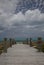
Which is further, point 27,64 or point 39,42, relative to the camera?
Result: point 39,42

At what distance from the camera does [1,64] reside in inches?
351

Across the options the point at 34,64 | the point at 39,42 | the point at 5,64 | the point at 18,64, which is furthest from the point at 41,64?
the point at 39,42

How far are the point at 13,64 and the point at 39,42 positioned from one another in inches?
305

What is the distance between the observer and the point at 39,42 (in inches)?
648

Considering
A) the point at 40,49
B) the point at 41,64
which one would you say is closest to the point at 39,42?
the point at 40,49

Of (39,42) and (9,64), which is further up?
(39,42)

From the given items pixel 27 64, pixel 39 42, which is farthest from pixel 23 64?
pixel 39 42

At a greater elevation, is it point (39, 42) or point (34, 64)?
point (39, 42)

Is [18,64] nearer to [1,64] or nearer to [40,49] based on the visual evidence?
[1,64]

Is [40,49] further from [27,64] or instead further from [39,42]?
[27,64]

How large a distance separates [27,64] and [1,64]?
1189mm

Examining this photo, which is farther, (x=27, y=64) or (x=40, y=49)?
(x=40, y=49)

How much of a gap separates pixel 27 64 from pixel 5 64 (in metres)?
1.01

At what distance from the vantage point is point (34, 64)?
29.1 feet
